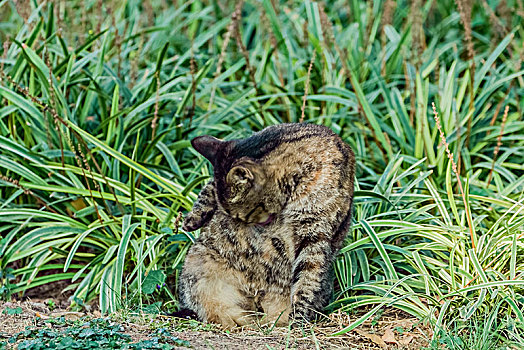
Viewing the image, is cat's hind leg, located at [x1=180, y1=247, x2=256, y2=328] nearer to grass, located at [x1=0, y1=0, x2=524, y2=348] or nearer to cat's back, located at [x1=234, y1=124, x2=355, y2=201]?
grass, located at [x1=0, y1=0, x2=524, y2=348]

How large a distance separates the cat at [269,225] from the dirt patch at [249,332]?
4.2 inches

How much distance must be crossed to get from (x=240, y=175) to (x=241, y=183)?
0.04 metres

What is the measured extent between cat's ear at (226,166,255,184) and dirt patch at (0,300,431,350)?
2.41 ft

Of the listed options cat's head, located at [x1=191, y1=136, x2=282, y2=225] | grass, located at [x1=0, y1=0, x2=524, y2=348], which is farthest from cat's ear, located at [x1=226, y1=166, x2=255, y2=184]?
grass, located at [x1=0, y1=0, x2=524, y2=348]

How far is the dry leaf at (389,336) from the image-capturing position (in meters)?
3.25

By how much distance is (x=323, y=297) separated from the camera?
3.21 meters

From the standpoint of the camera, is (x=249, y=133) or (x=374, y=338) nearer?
(x=374, y=338)

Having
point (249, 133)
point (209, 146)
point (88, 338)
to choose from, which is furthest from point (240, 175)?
point (249, 133)

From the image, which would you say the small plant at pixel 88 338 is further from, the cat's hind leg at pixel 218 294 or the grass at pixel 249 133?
the grass at pixel 249 133

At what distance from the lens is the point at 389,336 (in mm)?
3287

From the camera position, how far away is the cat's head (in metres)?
3.11

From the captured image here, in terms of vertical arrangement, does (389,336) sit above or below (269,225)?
below

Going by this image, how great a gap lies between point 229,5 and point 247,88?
152cm

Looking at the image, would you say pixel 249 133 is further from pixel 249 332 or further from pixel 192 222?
pixel 249 332
